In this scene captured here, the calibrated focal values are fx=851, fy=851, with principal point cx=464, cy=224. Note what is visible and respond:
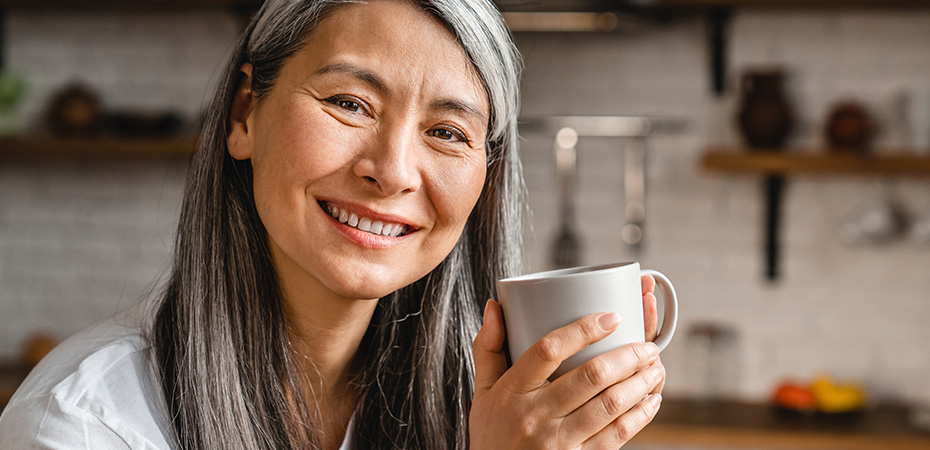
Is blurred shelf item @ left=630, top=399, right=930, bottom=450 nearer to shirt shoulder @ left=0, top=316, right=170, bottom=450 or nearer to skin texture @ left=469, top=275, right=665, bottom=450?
skin texture @ left=469, top=275, right=665, bottom=450

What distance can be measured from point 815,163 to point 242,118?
2.07m

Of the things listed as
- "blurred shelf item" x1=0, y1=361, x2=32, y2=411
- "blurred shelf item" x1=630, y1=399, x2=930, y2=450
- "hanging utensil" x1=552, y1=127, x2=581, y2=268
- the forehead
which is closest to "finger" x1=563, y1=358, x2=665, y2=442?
the forehead

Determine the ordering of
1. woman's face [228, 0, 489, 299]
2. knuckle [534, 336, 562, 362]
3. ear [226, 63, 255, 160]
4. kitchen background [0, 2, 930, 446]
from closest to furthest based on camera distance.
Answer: knuckle [534, 336, 562, 362], woman's face [228, 0, 489, 299], ear [226, 63, 255, 160], kitchen background [0, 2, 930, 446]

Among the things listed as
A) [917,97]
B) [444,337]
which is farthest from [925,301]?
[444,337]

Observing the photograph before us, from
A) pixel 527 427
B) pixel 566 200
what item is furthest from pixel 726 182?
pixel 527 427

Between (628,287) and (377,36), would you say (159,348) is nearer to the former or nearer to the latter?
(377,36)

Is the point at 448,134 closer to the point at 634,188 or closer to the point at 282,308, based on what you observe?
the point at 282,308

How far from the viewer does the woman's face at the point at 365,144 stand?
3.03 ft

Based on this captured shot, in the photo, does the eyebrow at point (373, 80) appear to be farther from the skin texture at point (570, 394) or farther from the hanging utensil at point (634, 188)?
the hanging utensil at point (634, 188)

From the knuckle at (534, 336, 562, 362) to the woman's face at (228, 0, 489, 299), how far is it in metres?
0.22

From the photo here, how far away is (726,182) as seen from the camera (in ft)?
9.56

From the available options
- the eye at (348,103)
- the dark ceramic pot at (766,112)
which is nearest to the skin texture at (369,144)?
the eye at (348,103)

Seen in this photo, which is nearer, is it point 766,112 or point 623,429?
point 623,429

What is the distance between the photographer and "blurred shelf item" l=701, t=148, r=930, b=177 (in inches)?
101
